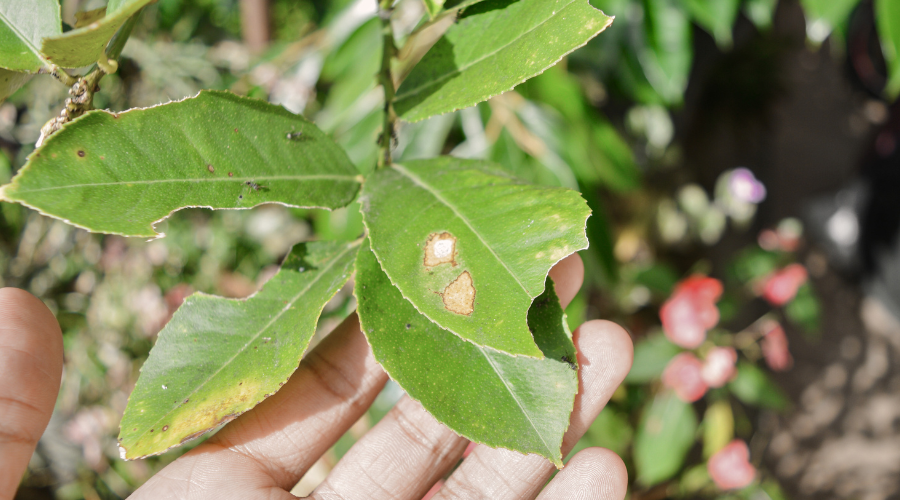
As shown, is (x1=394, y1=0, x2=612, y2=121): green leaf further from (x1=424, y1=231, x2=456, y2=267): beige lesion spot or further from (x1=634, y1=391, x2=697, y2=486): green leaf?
(x1=634, y1=391, x2=697, y2=486): green leaf

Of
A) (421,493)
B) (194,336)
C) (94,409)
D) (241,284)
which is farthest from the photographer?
(241,284)

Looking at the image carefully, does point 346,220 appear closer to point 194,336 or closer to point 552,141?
point 552,141

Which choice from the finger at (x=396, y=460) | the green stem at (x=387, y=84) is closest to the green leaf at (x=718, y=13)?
the green stem at (x=387, y=84)

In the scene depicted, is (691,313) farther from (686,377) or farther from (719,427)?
(719,427)

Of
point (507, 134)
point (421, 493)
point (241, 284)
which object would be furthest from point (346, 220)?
point (241, 284)

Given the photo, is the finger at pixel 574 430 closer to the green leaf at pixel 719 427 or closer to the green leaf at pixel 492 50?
the green leaf at pixel 492 50
